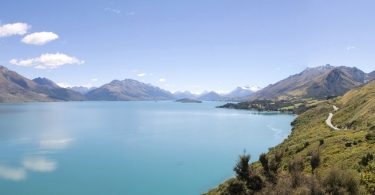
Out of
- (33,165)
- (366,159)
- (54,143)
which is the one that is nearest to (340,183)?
(366,159)

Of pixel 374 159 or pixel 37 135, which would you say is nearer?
pixel 374 159

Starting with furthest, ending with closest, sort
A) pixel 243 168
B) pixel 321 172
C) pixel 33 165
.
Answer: pixel 33 165 → pixel 243 168 → pixel 321 172

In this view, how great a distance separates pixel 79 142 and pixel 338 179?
137639 mm

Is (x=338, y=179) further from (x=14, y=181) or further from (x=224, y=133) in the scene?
(x=224, y=133)

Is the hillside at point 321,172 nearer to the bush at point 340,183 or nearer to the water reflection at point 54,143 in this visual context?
the bush at point 340,183

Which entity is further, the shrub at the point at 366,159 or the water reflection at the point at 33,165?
the water reflection at the point at 33,165

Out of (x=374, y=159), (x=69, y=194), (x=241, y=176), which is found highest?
(x=374, y=159)

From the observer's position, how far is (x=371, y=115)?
100250 mm

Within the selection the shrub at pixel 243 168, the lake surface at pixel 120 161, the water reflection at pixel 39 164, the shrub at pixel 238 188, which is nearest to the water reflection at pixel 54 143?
the lake surface at pixel 120 161

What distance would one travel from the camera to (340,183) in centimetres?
3591

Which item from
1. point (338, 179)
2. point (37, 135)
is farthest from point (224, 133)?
point (338, 179)

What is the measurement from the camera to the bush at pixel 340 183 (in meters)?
35.2

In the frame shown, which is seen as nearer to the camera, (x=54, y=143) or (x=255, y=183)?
(x=255, y=183)

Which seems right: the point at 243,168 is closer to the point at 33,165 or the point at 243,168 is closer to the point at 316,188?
the point at 316,188
